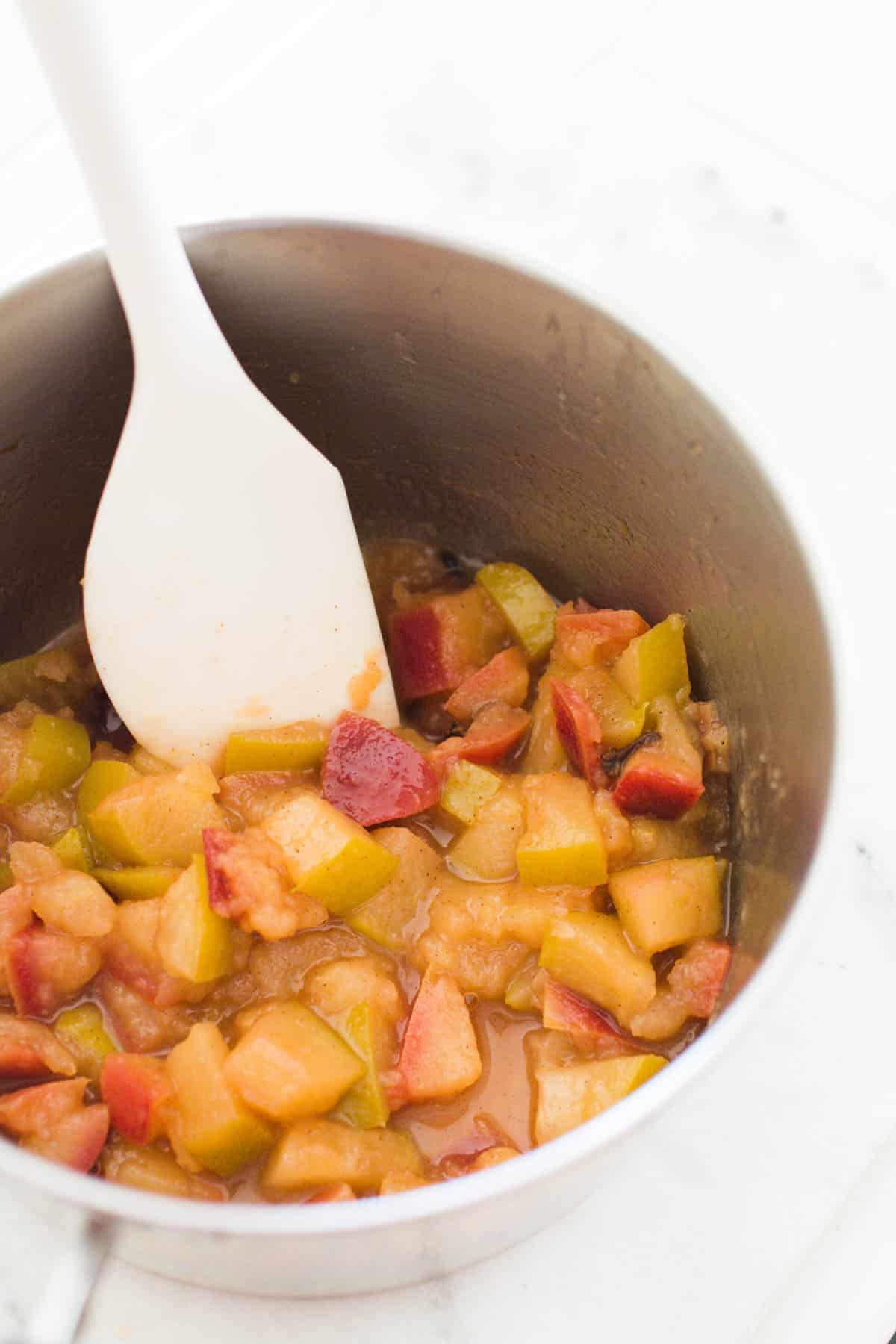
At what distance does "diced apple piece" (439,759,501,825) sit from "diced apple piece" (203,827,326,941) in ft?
0.77

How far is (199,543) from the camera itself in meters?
1.54

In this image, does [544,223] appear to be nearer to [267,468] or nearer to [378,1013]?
[267,468]

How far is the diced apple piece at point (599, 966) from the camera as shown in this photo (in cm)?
145

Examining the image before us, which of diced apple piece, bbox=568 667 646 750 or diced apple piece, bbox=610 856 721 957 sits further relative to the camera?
diced apple piece, bbox=568 667 646 750

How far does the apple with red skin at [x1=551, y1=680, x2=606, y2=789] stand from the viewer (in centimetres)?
161

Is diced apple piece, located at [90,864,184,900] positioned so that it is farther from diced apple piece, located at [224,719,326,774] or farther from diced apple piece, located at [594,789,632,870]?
diced apple piece, located at [594,789,632,870]

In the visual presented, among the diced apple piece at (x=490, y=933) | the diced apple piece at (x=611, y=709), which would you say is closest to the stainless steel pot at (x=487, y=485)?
the diced apple piece at (x=611, y=709)

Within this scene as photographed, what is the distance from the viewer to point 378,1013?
56.9 inches

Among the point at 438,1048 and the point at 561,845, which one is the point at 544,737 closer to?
the point at 561,845

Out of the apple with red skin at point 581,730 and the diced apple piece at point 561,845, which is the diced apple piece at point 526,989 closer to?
the diced apple piece at point 561,845

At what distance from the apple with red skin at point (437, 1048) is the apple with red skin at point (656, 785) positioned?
1.05 ft

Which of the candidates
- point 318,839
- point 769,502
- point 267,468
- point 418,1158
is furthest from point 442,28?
point 418,1158

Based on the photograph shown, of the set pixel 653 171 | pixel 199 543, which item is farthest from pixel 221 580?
pixel 653 171

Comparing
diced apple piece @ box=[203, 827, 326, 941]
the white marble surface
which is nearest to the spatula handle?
the white marble surface
